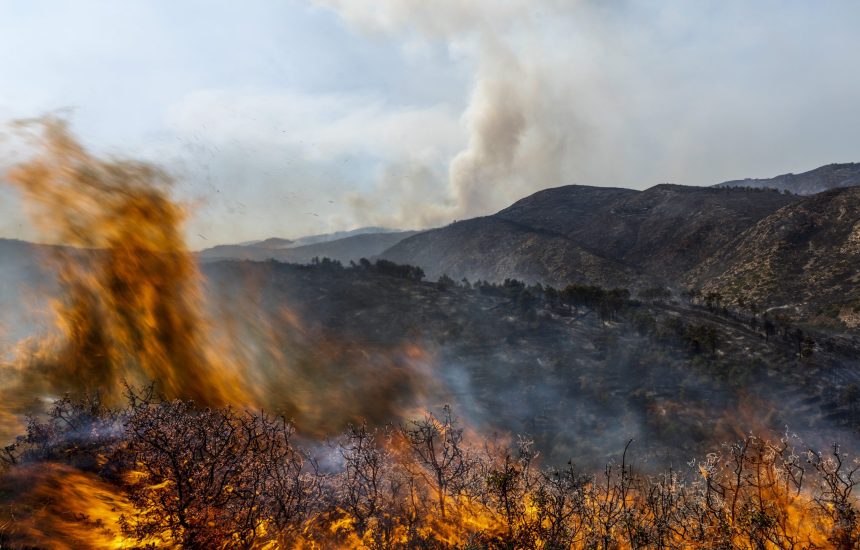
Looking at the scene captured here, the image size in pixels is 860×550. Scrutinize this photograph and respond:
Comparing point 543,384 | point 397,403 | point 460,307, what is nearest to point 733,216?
point 460,307

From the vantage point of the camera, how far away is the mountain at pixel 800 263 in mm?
81312

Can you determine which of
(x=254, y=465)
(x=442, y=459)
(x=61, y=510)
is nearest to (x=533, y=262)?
(x=442, y=459)

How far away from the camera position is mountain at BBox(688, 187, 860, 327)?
8131 cm

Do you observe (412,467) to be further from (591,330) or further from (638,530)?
(591,330)

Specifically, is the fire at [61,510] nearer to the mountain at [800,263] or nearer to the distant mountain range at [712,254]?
the distant mountain range at [712,254]

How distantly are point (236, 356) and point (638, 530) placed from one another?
1553 inches

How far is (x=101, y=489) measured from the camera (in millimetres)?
17312

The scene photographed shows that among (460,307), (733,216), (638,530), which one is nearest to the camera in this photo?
(638,530)

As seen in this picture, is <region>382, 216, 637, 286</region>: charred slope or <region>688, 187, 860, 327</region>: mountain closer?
<region>688, 187, 860, 327</region>: mountain

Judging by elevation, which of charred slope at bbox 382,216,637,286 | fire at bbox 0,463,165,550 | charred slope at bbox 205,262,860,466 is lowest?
charred slope at bbox 205,262,860,466

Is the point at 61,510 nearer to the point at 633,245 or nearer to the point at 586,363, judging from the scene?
the point at 586,363

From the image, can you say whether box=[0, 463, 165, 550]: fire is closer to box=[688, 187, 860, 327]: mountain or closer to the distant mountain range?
the distant mountain range

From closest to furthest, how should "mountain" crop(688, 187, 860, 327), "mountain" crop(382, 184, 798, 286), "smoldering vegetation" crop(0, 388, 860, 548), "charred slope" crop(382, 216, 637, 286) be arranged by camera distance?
"smoldering vegetation" crop(0, 388, 860, 548)
"mountain" crop(688, 187, 860, 327)
"mountain" crop(382, 184, 798, 286)
"charred slope" crop(382, 216, 637, 286)

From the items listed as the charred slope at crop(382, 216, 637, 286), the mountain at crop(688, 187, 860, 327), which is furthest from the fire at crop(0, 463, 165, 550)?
the charred slope at crop(382, 216, 637, 286)
